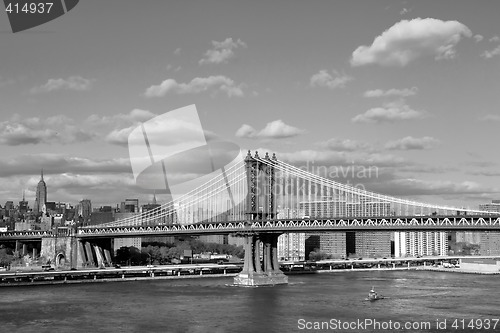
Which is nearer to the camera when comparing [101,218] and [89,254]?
[89,254]

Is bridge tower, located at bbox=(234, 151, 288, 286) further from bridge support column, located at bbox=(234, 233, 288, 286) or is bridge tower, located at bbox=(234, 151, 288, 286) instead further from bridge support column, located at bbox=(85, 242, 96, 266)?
bridge support column, located at bbox=(85, 242, 96, 266)

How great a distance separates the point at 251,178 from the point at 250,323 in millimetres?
28071

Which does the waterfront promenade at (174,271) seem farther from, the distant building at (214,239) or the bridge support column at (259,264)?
the distant building at (214,239)

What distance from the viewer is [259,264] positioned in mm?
66688

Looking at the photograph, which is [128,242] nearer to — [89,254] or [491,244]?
[89,254]

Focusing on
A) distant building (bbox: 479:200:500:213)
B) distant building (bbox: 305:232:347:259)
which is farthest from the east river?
distant building (bbox: 305:232:347:259)

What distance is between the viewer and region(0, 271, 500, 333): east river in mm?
40531

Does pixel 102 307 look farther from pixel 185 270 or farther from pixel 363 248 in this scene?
pixel 363 248

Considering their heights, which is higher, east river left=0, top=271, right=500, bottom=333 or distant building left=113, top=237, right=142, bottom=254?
distant building left=113, top=237, right=142, bottom=254

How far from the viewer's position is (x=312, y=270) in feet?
326

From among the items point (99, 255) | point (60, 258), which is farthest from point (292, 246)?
point (60, 258)

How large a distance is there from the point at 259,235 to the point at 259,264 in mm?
2682

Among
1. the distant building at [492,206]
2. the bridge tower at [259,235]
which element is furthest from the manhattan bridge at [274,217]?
the distant building at [492,206]

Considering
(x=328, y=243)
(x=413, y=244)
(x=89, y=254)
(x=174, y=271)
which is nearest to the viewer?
(x=174, y=271)
